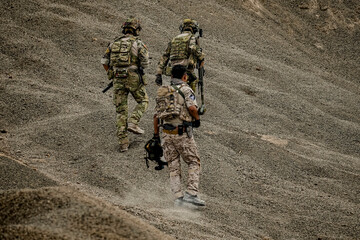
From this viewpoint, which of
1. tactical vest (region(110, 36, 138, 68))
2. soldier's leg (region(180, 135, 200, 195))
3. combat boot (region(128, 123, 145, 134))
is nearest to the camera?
soldier's leg (region(180, 135, 200, 195))

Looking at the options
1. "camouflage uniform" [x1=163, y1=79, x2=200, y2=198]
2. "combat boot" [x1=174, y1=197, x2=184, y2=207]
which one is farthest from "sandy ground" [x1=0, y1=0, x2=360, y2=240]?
"camouflage uniform" [x1=163, y1=79, x2=200, y2=198]

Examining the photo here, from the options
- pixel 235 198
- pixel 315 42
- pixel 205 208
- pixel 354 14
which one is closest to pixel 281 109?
pixel 235 198

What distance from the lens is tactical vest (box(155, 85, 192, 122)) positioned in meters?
7.19

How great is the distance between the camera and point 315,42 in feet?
70.9

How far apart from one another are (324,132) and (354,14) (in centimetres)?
1251

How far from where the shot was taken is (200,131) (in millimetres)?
11031

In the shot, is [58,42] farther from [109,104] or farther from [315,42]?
[315,42]

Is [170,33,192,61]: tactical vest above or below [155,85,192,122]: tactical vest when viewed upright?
above

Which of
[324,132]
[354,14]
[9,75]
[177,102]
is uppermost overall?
[354,14]

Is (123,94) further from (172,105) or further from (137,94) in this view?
(172,105)

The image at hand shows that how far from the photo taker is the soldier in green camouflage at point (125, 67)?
930 centimetres

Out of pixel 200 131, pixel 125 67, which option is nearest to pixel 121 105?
pixel 125 67

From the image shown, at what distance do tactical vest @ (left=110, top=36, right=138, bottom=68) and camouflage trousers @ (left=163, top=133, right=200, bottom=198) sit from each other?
7.90 feet

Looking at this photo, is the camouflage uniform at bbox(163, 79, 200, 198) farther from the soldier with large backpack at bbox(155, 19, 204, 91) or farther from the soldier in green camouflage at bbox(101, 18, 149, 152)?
the soldier with large backpack at bbox(155, 19, 204, 91)
